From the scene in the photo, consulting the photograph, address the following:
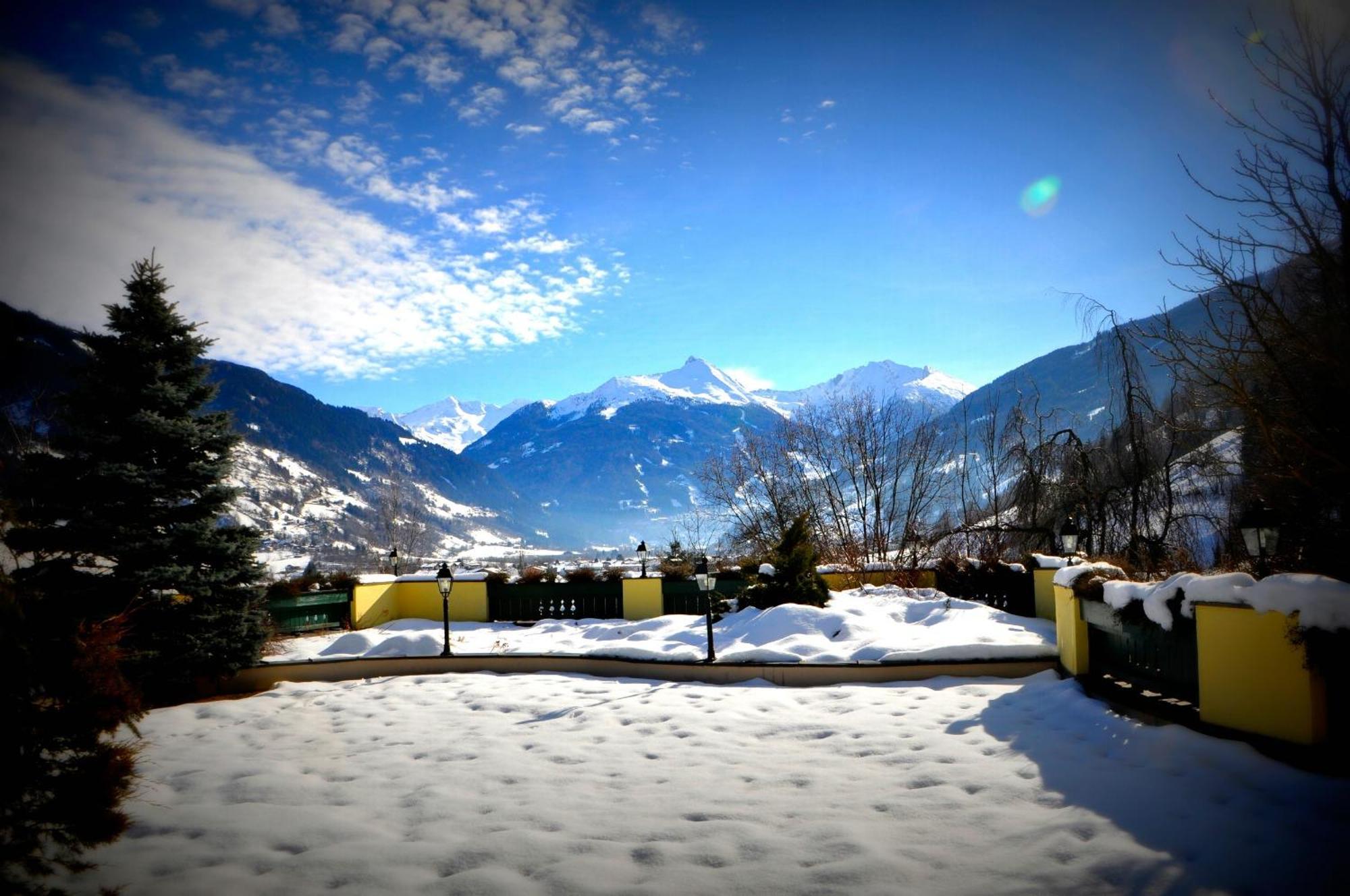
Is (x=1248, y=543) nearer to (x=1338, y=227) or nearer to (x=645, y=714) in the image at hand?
(x=1338, y=227)

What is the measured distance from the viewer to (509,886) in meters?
3.80

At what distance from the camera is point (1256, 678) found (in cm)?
479

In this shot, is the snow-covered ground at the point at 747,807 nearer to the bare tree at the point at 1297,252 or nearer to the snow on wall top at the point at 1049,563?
the bare tree at the point at 1297,252

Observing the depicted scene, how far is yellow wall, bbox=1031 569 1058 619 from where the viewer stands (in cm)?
1204

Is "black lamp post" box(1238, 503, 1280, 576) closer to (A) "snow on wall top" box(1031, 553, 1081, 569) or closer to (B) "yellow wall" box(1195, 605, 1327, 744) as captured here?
(B) "yellow wall" box(1195, 605, 1327, 744)

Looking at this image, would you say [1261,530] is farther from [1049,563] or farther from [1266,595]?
[1049,563]

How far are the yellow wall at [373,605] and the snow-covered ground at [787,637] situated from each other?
2.18ft

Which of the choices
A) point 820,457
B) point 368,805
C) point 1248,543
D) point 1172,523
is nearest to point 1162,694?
point 1248,543

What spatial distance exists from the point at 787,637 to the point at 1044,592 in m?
5.36

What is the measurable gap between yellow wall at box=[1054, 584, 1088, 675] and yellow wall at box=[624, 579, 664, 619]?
33.0 feet

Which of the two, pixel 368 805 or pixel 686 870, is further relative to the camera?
pixel 368 805

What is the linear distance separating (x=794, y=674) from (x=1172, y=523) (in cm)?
1296

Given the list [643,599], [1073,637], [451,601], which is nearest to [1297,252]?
[1073,637]

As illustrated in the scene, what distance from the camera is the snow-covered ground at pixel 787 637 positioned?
31.3ft
